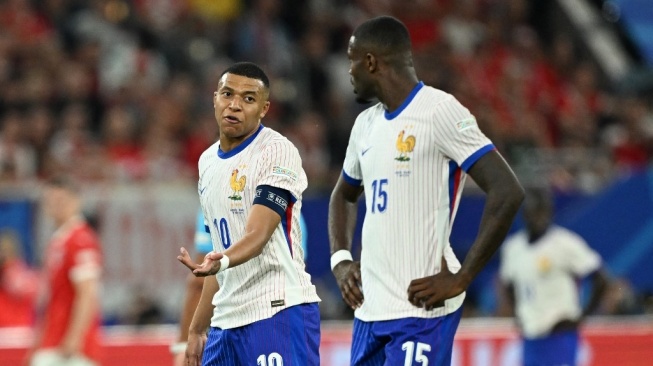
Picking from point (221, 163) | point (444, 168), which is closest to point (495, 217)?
point (444, 168)

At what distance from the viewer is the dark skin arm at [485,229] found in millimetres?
5273

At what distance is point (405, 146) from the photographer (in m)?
5.55

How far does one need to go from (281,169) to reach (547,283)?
5175 mm

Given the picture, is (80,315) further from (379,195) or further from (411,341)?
(411,341)

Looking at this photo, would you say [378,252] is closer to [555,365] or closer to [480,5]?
[555,365]

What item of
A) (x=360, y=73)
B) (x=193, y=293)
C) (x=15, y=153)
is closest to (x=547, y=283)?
(x=193, y=293)

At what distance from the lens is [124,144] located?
1361 centimetres

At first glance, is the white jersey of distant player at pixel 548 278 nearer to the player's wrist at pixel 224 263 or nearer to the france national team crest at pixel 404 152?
the france national team crest at pixel 404 152

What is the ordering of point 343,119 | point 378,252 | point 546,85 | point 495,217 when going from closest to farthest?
point 495,217, point 378,252, point 343,119, point 546,85

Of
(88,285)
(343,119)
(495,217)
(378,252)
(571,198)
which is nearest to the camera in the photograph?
(495,217)

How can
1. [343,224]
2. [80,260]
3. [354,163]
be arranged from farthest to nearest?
[80,260] < [343,224] < [354,163]

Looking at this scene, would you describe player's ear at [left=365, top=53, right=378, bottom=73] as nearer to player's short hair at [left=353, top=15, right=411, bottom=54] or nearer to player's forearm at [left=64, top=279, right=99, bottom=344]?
player's short hair at [left=353, top=15, right=411, bottom=54]

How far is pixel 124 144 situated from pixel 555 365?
5886 millimetres

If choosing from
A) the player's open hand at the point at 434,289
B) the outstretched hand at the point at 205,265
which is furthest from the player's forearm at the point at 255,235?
the player's open hand at the point at 434,289
